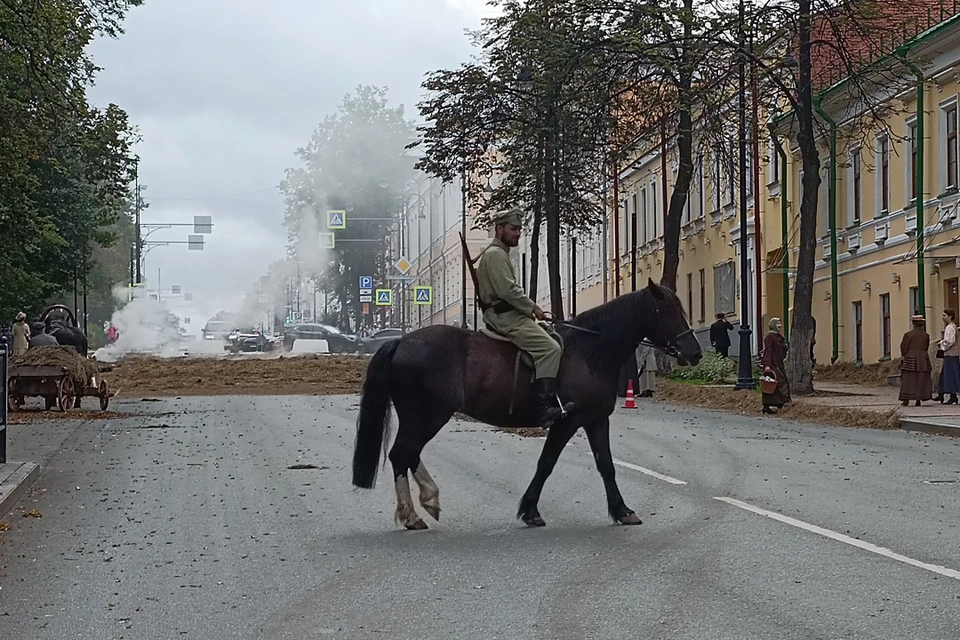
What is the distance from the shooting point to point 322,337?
8781 cm

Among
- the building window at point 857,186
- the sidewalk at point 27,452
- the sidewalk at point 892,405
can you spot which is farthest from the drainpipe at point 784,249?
the sidewalk at point 27,452

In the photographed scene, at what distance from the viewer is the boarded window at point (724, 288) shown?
5462 cm

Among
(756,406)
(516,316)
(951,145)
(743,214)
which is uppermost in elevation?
(951,145)

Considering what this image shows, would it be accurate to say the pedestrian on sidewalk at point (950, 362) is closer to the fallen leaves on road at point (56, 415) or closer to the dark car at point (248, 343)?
the fallen leaves on road at point (56, 415)

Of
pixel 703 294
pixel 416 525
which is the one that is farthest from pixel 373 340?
pixel 416 525

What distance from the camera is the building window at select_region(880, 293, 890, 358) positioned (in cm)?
4047

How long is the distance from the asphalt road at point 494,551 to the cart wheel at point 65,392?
10025 millimetres

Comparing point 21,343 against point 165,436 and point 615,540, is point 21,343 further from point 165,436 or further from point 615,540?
point 615,540

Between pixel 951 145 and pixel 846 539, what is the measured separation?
91.8ft

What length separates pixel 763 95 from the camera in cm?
3391

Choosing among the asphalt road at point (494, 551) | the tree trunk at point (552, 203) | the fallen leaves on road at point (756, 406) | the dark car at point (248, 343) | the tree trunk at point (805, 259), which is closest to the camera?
the asphalt road at point (494, 551)

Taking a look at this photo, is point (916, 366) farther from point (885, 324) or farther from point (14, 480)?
point (14, 480)

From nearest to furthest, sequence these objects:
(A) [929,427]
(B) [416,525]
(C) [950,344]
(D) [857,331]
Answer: (B) [416,525] < (A) [929,427] < (C) [950,344] < (D) [857,331]

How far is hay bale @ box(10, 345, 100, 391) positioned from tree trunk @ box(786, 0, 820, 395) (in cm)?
1380
